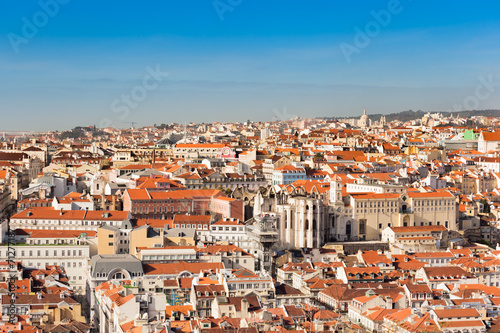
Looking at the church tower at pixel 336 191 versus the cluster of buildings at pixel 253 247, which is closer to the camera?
the cluster of buildings at pixel 253 247

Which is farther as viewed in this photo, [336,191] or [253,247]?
[336,191]

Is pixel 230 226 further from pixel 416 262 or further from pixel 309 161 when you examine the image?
pixel 309 161

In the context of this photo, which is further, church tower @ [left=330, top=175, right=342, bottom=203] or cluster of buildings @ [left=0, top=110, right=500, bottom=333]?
church tower @ [left=330, top=175, right=342, bottom=203]

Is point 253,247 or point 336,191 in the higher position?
point 336,191

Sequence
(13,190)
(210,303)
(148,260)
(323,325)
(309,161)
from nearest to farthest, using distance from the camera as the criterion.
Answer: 1. (323,325)
2. (210,303)
3. (148,260)
4. (13,190)
5. (309,161)

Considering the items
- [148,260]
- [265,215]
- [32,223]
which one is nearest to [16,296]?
[148,260]

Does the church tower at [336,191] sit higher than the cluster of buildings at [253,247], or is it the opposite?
the church tower at [336,191]

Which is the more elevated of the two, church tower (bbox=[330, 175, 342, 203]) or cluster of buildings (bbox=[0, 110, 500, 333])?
church tower (bbox=[330, 175, 342, 203])

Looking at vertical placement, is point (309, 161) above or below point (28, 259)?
above
